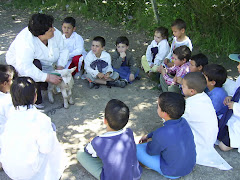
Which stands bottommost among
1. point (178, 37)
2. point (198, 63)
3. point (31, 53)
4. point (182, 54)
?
point (198, 63)

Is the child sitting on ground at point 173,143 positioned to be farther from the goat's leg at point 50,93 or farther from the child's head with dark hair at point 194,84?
the goat's leg at point 50,93

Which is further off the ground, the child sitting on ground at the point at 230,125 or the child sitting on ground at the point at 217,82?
the child sitting on ground at the point at 217,82

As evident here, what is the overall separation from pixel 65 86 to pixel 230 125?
92.8 inches

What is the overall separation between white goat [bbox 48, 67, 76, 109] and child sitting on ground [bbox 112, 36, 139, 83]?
1.15 meters

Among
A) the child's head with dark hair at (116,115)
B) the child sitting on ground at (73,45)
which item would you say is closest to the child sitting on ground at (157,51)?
the child sitting on ground at (73,45)

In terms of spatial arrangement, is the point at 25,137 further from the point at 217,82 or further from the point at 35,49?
the point at 217,82

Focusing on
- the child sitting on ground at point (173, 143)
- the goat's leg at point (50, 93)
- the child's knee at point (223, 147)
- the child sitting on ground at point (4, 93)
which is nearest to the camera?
the child sitting on ground at point (173, 143)

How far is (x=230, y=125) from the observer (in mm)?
3236

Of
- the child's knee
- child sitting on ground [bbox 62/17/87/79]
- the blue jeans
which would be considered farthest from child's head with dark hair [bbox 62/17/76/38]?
the child's knee

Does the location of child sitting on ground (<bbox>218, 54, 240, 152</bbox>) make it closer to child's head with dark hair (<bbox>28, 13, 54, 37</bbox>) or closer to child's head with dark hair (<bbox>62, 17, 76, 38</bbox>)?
child's head with dark hair (<bbox>28, 13, 54, 37</bbox>)

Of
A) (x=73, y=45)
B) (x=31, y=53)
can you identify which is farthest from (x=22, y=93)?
(x=73, y=45)

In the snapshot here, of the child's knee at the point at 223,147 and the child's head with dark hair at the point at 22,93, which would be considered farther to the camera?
the child's knee at the point at 223,147

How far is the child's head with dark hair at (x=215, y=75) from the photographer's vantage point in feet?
11.3

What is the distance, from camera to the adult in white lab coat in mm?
3750
